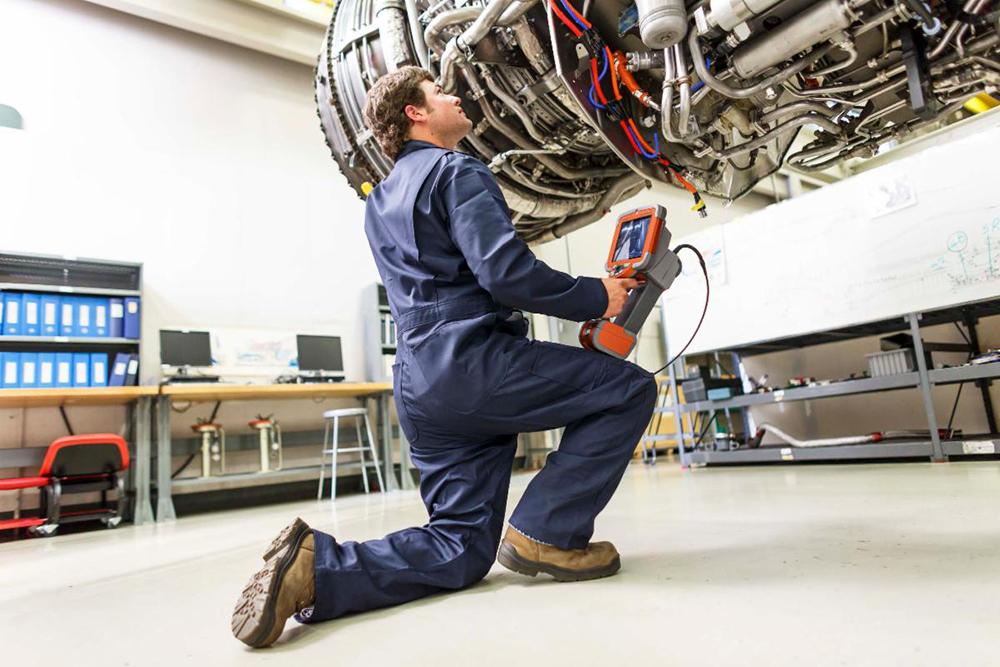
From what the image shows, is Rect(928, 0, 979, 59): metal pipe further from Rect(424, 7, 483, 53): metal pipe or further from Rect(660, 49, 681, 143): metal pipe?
Rect(424, 7, 483, 53): metal pipe

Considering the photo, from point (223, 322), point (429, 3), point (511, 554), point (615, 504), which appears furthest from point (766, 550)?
point (223, 322)

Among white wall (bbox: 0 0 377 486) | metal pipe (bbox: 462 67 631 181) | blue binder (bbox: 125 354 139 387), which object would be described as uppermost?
white wall (bbox: 0 0 377 486)

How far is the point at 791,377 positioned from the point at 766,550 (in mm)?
3676

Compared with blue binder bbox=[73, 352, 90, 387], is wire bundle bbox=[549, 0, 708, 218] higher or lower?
higher

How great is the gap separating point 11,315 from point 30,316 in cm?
9

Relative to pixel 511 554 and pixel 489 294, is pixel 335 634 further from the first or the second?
pixel 489 294

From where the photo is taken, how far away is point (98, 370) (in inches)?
150

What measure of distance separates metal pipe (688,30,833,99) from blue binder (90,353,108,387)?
3980 mm

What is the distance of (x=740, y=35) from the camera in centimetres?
134

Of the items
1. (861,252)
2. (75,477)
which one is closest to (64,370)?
(75,477)

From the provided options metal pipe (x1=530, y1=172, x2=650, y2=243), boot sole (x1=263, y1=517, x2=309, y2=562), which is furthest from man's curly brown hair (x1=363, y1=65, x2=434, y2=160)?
metal pipe (x1=530, y1=172, x2=650, y2=243)

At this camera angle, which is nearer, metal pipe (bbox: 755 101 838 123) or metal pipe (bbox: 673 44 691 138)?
metal pipe (bbox: 673 44 691 138)

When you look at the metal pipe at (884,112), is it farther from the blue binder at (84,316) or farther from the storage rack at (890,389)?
the blue binder at (84,316)

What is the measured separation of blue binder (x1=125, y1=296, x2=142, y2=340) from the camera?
3.99 m
